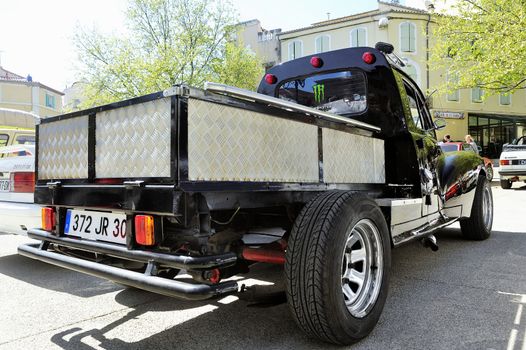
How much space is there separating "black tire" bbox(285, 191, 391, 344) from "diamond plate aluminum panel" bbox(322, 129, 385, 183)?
410 millimetres

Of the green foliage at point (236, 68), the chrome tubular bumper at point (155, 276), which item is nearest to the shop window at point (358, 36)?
the green foliage at point (236, 68)

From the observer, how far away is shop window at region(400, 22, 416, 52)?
28.7m

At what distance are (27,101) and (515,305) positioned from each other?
1784 inches

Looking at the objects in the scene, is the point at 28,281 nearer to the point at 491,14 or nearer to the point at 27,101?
the point at 491,14

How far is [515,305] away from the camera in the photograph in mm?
3035

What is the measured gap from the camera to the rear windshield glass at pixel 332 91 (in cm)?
391

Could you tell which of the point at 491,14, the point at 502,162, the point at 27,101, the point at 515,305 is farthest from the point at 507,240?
the point at 27,101

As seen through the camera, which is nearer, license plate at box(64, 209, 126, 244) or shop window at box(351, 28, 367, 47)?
license plate at box(64, 209, 126, 244)

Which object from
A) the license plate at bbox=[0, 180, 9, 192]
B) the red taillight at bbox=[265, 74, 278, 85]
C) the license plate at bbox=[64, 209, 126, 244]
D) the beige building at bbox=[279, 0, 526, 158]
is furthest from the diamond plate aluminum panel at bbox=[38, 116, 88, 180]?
the beige building at bbox=[279, 0, 526, 158]

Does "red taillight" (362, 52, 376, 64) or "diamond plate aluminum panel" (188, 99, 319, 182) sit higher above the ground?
"red taillight" (362, 52, 376, 64)

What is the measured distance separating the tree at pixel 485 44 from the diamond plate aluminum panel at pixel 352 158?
1151cm

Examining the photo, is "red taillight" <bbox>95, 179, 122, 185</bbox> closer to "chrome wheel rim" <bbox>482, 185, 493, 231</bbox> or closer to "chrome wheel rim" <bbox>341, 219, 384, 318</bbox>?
"chrome wheel rim" <bbox>341, 219, 384, 318</bbox>

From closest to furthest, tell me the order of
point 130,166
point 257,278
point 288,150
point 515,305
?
point 130,166 → point 288,150 → point 515,305 → point 257,278

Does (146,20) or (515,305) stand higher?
(146,20)
